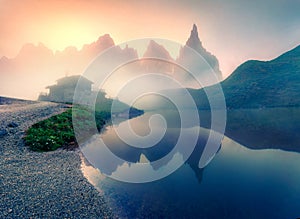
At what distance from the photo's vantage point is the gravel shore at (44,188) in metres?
10.2

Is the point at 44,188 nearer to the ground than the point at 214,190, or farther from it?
nearer to the ground

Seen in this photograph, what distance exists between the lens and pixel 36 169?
16.0 metres

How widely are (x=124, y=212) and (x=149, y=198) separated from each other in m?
2.66

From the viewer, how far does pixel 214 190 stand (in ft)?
49.9

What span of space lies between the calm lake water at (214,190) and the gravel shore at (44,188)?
1.51 m

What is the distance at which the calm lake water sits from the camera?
1203 cm

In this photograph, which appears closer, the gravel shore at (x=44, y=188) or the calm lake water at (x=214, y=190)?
the gravel shore at (x=44, y=188)

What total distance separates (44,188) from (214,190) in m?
13.8

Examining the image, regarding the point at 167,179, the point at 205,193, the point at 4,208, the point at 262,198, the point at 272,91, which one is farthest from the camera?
the point at 272,91

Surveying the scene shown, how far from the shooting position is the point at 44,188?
1266cm

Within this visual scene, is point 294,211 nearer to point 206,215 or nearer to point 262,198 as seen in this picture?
point 262,198

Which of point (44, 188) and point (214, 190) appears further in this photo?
point (214, 190)

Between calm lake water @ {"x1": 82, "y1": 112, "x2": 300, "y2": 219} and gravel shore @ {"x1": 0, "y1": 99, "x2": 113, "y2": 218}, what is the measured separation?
1506mm

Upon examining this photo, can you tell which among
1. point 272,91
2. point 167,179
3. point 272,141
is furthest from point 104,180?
point 272,91
